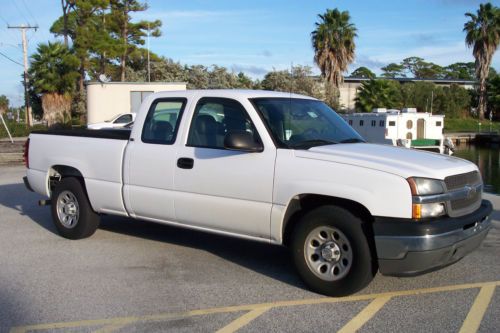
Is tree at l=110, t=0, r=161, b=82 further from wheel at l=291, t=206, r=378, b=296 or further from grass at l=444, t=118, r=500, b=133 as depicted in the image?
wheel at l=291, t=206, r=378, b=296

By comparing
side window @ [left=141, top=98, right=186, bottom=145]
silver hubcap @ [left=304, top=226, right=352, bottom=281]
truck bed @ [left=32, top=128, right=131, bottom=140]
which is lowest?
silver hubcap @ [left=304, top=226, right=352, bottom=281]

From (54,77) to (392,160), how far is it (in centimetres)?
4007

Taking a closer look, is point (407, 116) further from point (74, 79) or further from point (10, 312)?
point (10, 312)

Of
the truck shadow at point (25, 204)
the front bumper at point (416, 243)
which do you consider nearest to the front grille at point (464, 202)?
the front bumper at point (416, 243)

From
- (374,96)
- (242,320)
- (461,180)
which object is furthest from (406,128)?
(242,320)

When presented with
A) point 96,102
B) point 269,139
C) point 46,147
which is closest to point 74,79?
point 96,102

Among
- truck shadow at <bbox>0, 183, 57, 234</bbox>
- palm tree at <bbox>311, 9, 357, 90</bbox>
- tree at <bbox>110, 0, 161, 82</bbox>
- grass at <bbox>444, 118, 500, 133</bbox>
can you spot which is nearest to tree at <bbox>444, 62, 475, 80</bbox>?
grass at <bbox>444, 118, 500, 133</bbox>

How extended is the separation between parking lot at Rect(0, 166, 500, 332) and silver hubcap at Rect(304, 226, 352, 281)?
242mm

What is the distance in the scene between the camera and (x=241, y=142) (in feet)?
17.9

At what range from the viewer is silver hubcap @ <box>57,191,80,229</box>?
742cm

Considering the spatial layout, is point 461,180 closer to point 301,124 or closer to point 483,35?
point 301,124

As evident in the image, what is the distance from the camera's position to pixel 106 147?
6.89 meters

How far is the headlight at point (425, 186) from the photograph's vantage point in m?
4.75

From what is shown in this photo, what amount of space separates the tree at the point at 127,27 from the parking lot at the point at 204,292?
40632 mm
